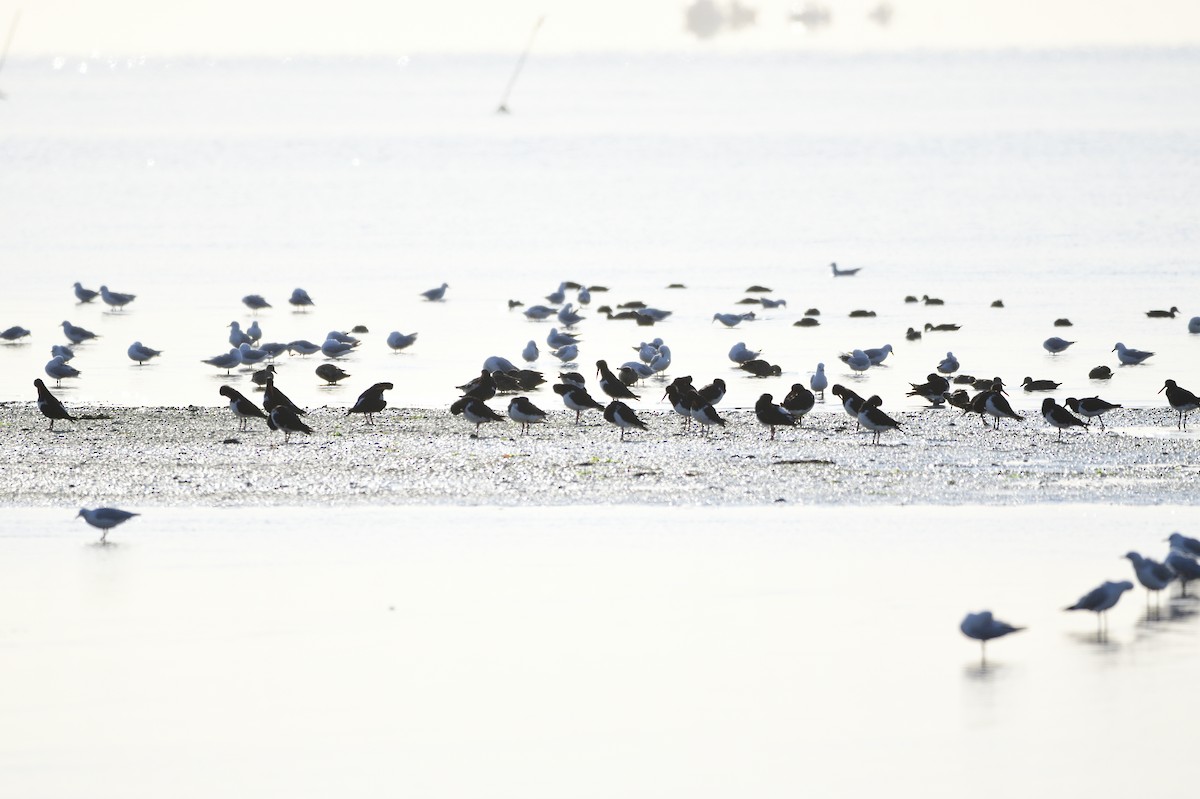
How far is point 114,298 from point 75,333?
6470 mm

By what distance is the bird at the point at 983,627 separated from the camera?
11.3 m

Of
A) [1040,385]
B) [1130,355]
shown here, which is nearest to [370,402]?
[1040,385]

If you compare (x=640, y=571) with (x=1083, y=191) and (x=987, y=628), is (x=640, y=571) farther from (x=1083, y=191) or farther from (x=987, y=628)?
(x=1083, y=191)

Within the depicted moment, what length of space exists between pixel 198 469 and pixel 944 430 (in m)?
7.71

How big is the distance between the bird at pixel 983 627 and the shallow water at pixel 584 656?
0.17m

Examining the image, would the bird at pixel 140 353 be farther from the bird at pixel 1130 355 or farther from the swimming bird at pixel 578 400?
the bird at pixel 1130 355

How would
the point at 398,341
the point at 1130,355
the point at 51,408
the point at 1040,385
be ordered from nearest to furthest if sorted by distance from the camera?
the point at 51,408
the point at 1040,385
the point at 1130,355
the point at 398,341

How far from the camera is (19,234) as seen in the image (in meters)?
57.0

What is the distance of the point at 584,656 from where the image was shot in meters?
11.5

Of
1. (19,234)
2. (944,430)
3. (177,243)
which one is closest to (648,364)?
(944,430)

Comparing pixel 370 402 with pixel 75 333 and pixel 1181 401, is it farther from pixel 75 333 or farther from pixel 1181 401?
pixel 75 333

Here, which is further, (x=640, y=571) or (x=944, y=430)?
(x=944, y=430)

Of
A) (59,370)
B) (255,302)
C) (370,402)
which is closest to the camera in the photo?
(370,402)

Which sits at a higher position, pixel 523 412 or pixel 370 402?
pixel 370 402
